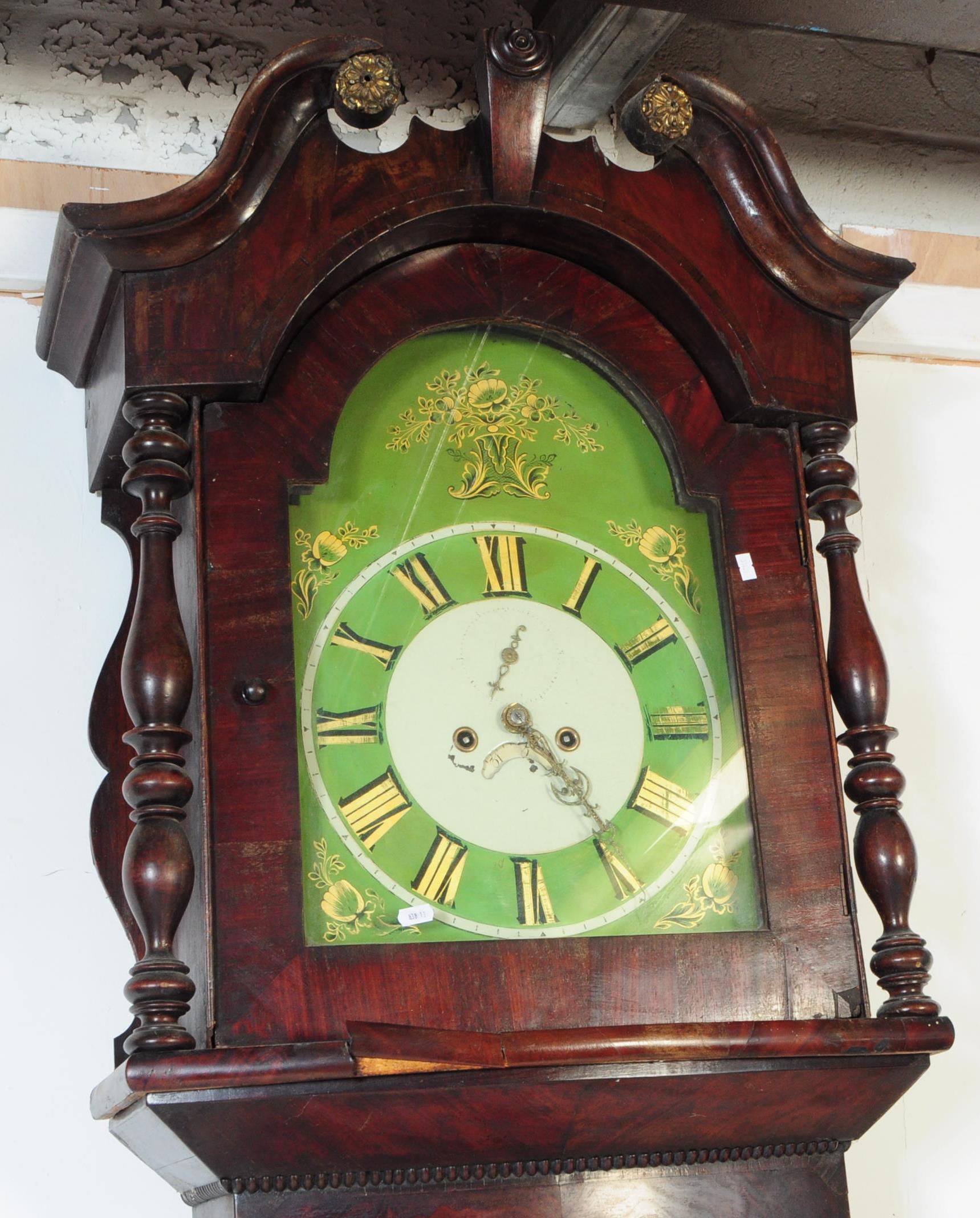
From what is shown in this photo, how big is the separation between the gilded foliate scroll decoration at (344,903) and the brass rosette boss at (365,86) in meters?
0.64

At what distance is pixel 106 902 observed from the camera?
155 cm

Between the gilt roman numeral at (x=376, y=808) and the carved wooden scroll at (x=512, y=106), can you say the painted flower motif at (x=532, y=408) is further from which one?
the gilt roman numeral at (x=376, y=808)

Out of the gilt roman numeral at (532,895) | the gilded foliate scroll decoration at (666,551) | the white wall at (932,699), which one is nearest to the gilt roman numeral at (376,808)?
the gilt roman numeral at (532,895)

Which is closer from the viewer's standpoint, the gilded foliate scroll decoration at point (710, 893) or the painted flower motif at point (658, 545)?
the gilded foliate scroll decoration at point (710, 893)

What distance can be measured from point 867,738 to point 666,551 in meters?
0.25

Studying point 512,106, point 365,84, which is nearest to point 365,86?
point 365,84

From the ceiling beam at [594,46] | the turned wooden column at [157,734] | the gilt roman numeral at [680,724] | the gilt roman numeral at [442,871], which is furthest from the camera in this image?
the ceiling beam at [594,46]

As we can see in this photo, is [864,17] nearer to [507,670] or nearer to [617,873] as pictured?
[507,670]

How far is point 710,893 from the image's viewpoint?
4.61 ft

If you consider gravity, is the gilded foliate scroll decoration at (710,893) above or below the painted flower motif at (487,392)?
below

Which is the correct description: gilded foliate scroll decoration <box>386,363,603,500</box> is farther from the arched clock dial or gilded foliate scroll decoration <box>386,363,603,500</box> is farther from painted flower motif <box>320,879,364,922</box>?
painted flower motif <box>320,879,364,922</box>

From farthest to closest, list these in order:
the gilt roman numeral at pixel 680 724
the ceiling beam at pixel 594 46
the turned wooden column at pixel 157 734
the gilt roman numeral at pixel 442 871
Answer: the ceiling beam at pixel 594 46
the gilt roman numeral at pixel 680 724
the gilt roman numeral at pixel 442 871
the turned wooden column at pixel 157 734

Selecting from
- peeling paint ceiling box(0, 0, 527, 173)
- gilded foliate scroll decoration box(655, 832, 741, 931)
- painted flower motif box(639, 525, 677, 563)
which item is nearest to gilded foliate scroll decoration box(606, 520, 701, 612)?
painted flower motif box(639, 525, 677, 563)

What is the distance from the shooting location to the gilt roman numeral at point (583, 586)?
1.47m
